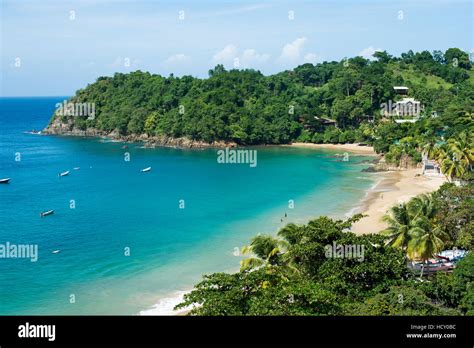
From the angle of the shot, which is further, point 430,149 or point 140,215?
point 430,149

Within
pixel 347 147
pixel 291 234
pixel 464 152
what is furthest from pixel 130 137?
pixel 291 234

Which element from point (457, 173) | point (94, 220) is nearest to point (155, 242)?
point (94, 220)

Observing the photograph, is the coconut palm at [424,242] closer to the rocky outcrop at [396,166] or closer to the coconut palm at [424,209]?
the coconut palm at [424,209]

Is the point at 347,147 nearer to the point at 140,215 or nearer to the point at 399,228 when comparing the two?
the point at 140,215
